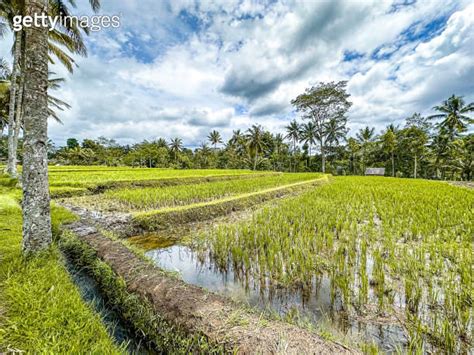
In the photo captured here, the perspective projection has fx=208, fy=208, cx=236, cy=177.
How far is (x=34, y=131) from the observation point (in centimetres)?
300

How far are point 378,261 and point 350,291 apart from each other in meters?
0.92

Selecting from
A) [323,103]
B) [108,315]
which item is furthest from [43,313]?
[323,103]

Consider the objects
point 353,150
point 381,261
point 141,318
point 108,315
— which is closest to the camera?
point 141,318

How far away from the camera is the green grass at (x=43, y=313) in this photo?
1.63 metres

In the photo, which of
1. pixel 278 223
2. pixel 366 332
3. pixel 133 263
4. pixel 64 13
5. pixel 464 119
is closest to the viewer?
pixel 366 332

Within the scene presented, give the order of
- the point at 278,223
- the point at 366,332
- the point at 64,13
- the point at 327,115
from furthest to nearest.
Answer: the point at 327,115, the point at 64,13, the point at 278,223, the point at 366,332

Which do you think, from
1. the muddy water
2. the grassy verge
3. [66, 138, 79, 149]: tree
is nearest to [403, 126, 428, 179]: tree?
the muddy water

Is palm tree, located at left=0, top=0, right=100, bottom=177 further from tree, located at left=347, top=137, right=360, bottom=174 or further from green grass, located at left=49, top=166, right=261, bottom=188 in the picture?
tree, located at left=347, top=137, right=360, bottom=174

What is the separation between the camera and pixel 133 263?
9.82ft

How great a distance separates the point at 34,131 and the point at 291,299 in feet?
14.2

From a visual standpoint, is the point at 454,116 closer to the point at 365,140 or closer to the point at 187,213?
the point at 365,140

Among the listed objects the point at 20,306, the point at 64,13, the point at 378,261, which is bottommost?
the point at 378,261

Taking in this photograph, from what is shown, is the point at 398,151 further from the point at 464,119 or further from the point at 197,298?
the point at 197,298

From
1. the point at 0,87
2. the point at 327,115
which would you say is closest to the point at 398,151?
the point at 327,115
